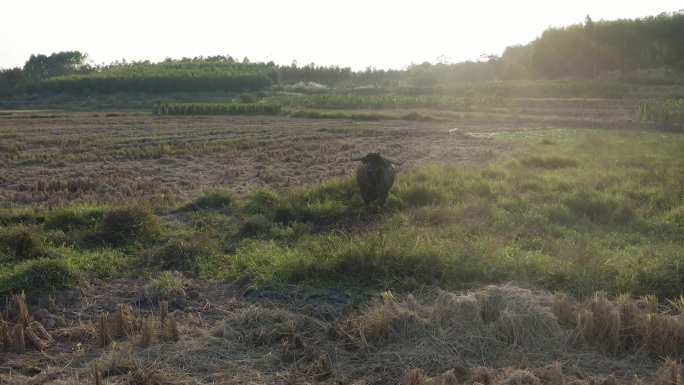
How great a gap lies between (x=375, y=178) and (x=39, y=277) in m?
4.54

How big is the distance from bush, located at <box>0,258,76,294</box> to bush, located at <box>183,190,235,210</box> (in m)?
3.18

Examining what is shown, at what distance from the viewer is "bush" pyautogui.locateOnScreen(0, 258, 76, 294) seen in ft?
18.7

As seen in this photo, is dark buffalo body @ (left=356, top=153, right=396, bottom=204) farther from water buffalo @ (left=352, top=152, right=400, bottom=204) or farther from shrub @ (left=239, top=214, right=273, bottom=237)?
shrub @ (left=239, top=214, right=273, bottom=237)

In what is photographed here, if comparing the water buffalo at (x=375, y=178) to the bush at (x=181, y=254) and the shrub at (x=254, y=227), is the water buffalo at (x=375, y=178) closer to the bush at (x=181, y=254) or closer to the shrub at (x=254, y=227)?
the shrub at (x=254, y=227)

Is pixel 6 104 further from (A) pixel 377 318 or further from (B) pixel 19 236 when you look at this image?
(A) pixel 377 318

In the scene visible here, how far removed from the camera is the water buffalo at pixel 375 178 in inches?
332

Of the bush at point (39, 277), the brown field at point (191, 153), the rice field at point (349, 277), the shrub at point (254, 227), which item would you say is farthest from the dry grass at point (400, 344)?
the brown field at point (191, 153)

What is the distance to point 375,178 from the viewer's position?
8.42 m

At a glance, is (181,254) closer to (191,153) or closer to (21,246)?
(21,246)

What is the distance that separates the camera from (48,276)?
5793 millimetres

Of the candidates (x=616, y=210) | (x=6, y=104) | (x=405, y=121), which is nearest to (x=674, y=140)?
(x=616, y=210)

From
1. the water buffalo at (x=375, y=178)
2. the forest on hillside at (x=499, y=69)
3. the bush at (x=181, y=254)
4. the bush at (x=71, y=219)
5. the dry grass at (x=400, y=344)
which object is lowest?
the dry grass at (x=400, y=344)

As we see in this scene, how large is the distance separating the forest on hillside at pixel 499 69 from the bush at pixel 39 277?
39.6 meters

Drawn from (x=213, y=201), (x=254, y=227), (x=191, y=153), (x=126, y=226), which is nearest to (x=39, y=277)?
(x=126, y=226)
